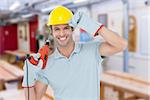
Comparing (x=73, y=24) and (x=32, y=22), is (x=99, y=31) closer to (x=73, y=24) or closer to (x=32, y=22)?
(x=73, y=24)

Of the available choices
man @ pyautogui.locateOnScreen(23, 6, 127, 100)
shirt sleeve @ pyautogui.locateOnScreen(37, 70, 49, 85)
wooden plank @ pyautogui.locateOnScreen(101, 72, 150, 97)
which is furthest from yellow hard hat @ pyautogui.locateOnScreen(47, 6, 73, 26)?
wooden plank @ pyautogui.locateOnScreen(101, 72, 150, 97)

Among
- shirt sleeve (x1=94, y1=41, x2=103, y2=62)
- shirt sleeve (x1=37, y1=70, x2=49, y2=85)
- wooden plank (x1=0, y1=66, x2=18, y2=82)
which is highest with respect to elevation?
shirt sleeve (x1=94, y1=41, x2=103, y2=62)

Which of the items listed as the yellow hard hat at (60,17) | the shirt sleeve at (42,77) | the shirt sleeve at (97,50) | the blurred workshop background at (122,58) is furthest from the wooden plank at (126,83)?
the yellow hard hat at (60,17)

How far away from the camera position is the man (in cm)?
137

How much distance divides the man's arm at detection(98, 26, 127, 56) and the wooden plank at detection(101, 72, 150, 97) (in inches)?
72.3

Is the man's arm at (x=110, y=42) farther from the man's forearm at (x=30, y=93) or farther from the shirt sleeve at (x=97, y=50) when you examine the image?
the man's forearm at (x=30, y=93)

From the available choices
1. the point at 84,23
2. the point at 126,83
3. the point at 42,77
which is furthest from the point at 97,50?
the point at 126,83

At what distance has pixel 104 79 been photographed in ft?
13.4

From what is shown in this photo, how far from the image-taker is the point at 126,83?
3.68 metres

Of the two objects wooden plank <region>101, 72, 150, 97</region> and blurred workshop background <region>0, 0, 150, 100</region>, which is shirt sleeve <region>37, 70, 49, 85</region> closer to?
blurred workshop background <region>0, 0, 150, 100</region>

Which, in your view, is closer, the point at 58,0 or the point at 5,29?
the point at 58,0

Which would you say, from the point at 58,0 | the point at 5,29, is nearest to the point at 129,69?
the point at 58,0

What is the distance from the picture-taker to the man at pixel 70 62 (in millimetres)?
1371

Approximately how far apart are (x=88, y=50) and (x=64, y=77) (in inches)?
8.7
